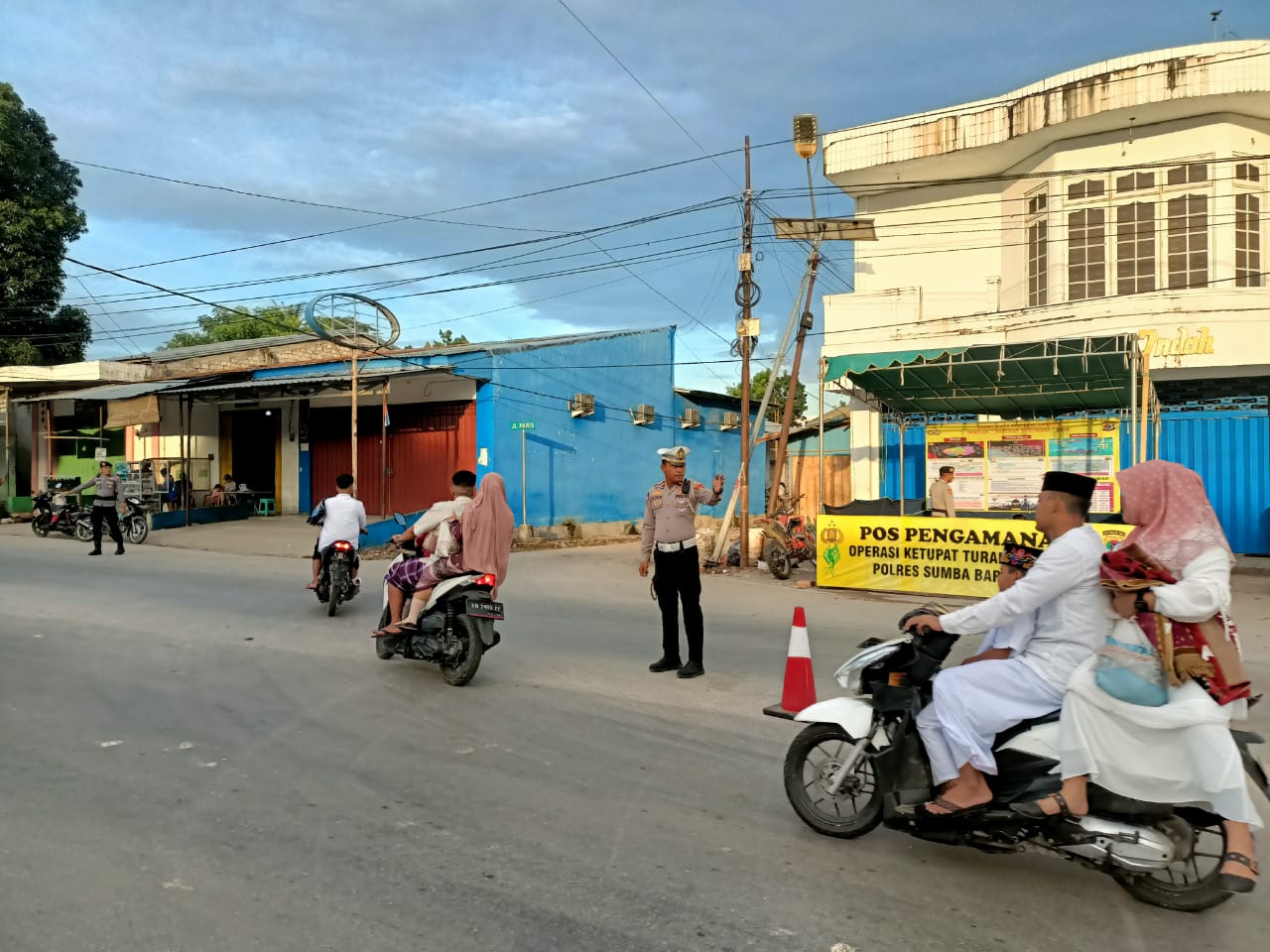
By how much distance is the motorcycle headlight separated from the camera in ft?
12.6

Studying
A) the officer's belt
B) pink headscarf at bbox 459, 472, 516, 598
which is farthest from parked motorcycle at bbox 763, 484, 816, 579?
pink headscarf at bbox 459, 472, 516, 598

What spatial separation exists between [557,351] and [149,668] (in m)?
16.2

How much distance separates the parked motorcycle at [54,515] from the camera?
19609mm

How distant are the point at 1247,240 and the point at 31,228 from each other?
3144cm

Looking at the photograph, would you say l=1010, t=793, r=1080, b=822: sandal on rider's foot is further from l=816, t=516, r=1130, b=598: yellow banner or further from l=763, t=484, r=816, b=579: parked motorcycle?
l=763, t=484, r=816, b=579: parked motorcycle

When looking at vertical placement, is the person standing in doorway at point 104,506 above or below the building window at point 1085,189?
below

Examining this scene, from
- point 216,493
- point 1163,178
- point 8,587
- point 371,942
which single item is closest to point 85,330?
point 216,493

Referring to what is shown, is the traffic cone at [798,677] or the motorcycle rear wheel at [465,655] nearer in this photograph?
the traffic cone at [798,677]

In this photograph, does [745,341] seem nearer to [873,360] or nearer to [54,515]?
[873,360]

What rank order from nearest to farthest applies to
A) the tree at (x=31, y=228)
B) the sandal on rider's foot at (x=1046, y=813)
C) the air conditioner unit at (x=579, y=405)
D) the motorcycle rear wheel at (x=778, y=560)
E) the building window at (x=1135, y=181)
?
the sandal on rider's foot at (x=1046, y=813), the motorcycle rear wheel at (x=778, y=560), the building window at (x=1135, y=181), the air conditioner unit at (x=579, y=405), the tree at (x=31, y=228)

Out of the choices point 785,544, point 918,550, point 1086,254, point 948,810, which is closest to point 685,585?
point 948,810

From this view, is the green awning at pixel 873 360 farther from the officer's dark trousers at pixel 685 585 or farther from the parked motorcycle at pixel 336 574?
the parked motorcycle at pixel 336 574

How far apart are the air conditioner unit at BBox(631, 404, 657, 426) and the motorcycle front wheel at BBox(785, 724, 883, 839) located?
70.6ft

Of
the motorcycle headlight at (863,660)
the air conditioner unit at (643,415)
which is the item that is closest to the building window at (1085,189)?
the air conditioner unit at (643,415)
